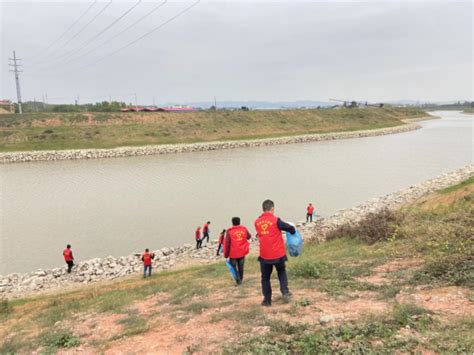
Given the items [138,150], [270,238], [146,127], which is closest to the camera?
[270,238]

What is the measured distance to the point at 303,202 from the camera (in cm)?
2394

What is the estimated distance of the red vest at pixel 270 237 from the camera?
20.1 ft

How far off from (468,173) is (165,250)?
27.0m

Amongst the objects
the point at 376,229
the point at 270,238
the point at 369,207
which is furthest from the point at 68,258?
the point at 369,207

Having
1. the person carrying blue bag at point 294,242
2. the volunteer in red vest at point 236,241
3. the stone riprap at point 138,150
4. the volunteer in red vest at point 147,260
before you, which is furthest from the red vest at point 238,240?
the stone riprap at point 138,150

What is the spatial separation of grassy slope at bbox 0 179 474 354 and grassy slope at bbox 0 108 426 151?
53.5 m

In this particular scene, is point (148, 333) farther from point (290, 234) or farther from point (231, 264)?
point (290, 234)

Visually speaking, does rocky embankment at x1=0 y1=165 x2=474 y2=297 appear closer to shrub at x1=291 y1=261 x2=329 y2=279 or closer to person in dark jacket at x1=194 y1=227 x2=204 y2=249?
person in dark jacket at x1=194 y1=227 x2=204 y2=249

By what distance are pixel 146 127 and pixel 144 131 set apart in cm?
240

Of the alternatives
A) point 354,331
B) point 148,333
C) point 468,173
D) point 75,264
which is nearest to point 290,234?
point 354,331

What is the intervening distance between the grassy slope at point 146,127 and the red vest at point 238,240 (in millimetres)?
55438

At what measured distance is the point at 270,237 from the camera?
20.2 feet

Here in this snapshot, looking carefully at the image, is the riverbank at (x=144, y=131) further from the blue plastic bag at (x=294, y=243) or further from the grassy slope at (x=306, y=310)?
the blue plastic bag at (x=294, y=243)

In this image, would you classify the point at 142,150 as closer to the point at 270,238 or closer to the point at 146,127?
the point at 146,127
